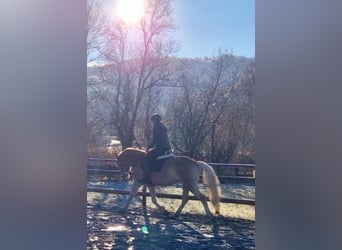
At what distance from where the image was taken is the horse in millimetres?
2064

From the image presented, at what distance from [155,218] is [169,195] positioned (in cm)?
15

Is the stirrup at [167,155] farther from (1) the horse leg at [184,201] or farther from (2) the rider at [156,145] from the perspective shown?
(1) the horse leg at [184,201]

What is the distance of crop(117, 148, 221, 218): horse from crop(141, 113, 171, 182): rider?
0.04 m

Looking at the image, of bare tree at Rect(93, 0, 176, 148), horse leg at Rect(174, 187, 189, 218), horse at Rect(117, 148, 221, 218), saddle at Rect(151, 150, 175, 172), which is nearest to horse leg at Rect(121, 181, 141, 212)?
horse at Rect(117, 148, 221, 218)

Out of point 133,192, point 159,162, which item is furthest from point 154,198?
point 159,162

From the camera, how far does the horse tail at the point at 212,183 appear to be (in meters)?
2.02

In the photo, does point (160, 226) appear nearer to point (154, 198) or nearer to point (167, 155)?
point (154, 198)

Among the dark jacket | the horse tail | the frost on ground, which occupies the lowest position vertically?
the frost on ground

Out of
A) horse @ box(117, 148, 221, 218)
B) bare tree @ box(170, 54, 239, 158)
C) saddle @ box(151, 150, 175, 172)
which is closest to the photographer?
bare tree @ box(170, 54, 239, 158)

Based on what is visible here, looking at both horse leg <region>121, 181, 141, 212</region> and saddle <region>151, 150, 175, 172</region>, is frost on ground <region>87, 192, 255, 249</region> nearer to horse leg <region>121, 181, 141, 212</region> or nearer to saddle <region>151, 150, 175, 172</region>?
horse leg <region>121, 181, 141, 212</region>

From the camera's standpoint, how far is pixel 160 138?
6.66 feet

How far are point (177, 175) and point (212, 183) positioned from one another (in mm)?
324
